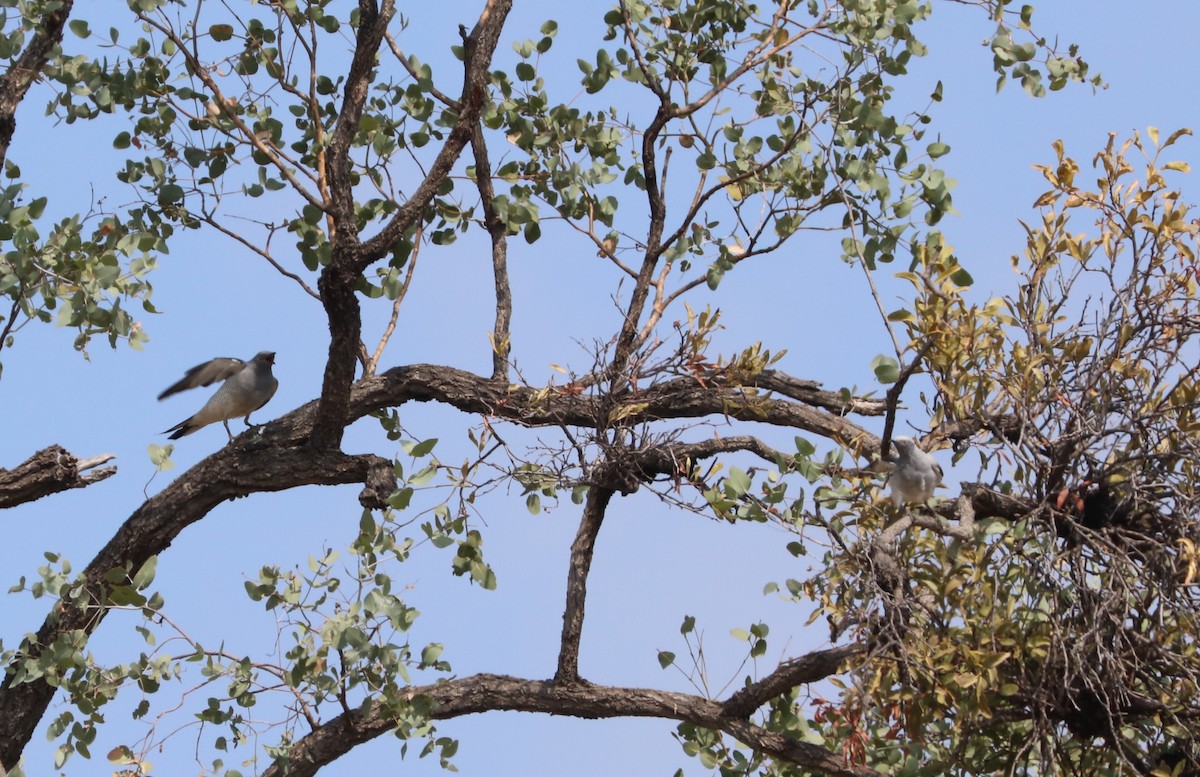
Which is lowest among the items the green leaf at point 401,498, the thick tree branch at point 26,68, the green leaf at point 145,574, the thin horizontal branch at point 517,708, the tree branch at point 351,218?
the thin horizontal branch at point 517,708

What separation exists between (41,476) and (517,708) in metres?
2.35

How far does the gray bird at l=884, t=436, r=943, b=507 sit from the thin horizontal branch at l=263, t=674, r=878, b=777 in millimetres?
1112

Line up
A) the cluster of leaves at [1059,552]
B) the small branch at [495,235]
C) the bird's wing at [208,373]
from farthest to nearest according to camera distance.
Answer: the bird's wing at [208,373] < the small branch at [495,235] < the cluster of leaves at [1059,552]

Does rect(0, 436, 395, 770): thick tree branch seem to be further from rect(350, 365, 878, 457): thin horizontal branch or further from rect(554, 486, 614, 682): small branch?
rect(554, 486, 614, 682): small branch

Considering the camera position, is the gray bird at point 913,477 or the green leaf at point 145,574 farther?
the green leaf at point 145,574

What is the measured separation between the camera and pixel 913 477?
17.2 ft

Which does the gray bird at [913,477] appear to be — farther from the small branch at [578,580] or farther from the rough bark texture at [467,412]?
the small branch at [578,580]

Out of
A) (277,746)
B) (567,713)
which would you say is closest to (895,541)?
(567,713)

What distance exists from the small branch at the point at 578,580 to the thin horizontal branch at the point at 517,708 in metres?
0.08

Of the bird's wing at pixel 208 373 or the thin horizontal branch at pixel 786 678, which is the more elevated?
the bird's wing at pixel 208 373

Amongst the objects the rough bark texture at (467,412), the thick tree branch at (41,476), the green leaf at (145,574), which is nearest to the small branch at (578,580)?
the rough bark texture at (467,412)

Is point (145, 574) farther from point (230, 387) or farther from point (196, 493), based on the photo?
point (230, 387)

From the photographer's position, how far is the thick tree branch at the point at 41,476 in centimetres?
592

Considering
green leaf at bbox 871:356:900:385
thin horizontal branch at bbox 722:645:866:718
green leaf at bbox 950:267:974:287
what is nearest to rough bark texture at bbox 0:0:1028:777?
thin horizontal branch at bbox 722:645:866:718
